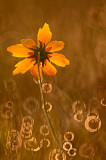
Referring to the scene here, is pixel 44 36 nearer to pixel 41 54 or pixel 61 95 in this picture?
pixel 41 54

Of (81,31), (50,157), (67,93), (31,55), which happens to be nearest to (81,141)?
(50,157)

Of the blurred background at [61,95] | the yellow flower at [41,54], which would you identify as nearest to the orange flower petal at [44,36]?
the yellow flower at [41,54]

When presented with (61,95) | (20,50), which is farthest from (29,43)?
(61,95)

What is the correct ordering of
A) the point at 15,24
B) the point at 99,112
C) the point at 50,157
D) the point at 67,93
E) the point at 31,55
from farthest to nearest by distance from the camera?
1. the point at 15,24
2. the point at 67,93
3. the point at 99,112
4. the point at 50,157
5. the point at 31,55

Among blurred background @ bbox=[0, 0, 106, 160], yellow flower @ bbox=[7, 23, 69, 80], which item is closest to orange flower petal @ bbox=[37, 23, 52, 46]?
yellow flower @ bbox=[7, 23, 69, 80]

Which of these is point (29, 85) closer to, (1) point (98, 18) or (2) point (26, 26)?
(2) point (26, 26)

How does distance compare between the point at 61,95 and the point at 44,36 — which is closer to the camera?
the point at 44,36

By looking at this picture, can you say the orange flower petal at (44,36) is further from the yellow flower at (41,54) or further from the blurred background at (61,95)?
→ the blurred background at (61,95)

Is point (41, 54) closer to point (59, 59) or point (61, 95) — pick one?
point (59, 59)
